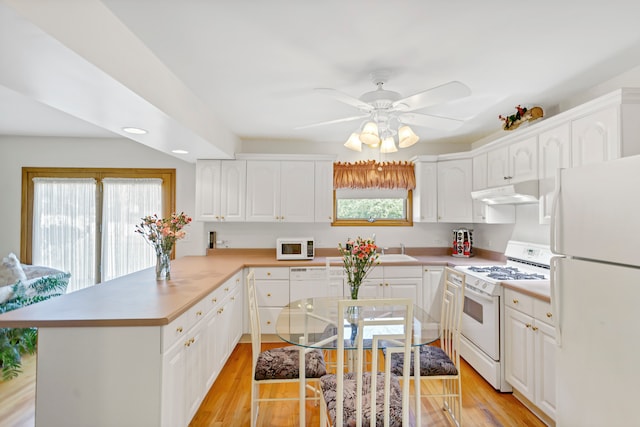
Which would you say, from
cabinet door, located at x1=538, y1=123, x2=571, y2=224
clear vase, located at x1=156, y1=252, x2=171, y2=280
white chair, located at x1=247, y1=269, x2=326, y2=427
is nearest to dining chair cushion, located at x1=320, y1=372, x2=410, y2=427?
white chair, located at x1=247, y1=269, x2=326, y2=427

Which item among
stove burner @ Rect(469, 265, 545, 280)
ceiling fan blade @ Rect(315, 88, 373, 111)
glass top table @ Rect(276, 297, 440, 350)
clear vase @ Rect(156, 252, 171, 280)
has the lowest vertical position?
glass top table @ Rect(276, 297, 440, 350)

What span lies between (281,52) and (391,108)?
78cm

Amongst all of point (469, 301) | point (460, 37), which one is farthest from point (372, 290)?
point (460, 37)

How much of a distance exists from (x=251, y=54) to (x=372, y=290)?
2715 millimetres

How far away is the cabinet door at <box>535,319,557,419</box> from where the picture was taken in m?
2.13

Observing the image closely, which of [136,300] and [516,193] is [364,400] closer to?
[136,300]

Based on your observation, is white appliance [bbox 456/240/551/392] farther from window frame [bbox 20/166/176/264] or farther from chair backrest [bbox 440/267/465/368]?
window frame [bbox 20/166/176/264]

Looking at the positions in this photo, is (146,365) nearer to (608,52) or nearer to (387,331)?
(387,331)

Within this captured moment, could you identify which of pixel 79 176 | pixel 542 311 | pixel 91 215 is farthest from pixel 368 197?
pixel 79 176

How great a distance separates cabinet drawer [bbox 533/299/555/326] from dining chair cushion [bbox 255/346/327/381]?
57.3 inches

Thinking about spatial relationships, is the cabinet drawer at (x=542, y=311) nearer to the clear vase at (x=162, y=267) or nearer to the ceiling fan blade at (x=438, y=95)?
the ceiling fan blade at (x=438, y=95)

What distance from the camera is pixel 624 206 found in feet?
4.81

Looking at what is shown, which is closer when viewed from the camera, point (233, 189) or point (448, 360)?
point (448, 360)

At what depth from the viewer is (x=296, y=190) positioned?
13.3ft
